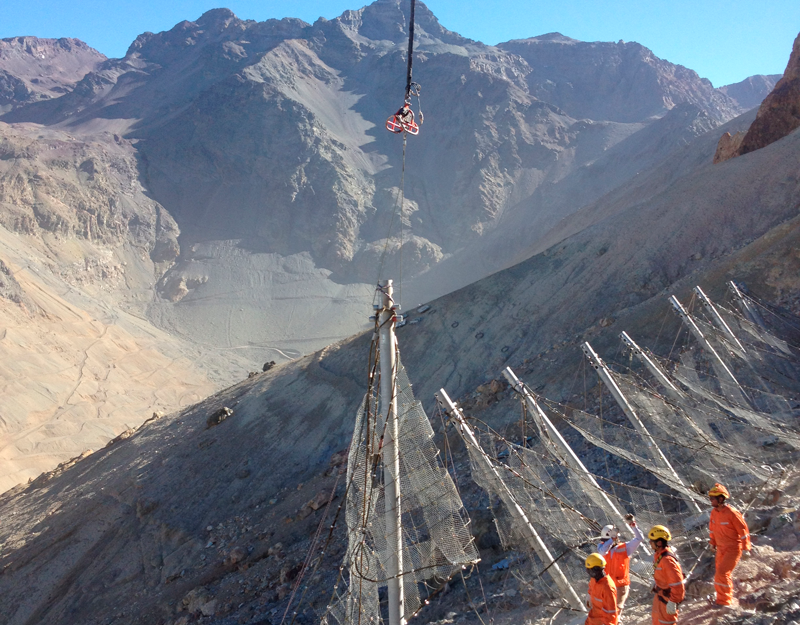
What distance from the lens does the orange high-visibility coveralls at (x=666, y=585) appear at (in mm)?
5887

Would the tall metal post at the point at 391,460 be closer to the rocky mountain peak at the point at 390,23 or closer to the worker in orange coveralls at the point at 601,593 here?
the worker in orange coveralls at the point at 601,593

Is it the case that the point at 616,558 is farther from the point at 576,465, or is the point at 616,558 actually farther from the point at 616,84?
the point at 616,84

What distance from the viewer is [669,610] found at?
597 centimetres

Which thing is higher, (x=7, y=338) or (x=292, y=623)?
(x=7, y=338)

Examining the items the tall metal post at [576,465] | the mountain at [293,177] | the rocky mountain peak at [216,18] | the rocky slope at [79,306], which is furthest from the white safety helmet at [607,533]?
the rocky mountain peak at [216,18]

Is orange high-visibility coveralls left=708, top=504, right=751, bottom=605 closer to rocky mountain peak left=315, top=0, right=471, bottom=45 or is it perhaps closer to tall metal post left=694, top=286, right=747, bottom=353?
tall metal post left=694, top=286, right=747, bottom=353

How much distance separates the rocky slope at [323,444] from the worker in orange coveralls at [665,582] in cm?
51

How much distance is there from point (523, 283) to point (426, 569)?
21.4 meters

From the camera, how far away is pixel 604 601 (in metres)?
6.02

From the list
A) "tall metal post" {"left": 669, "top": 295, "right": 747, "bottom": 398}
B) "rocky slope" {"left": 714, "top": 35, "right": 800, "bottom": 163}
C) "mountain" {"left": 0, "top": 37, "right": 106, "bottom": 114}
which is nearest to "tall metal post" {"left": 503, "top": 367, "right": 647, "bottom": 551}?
"tall metal post" {"left": 669, "top": 295, "right": 747, "bottom": 398}

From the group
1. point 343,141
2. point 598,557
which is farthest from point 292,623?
point 343,141

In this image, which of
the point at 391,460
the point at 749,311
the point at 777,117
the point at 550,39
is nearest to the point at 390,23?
the point at 550,39

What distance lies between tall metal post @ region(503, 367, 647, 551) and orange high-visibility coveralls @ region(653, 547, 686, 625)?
1.69m

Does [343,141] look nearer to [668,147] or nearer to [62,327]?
[668,147]
